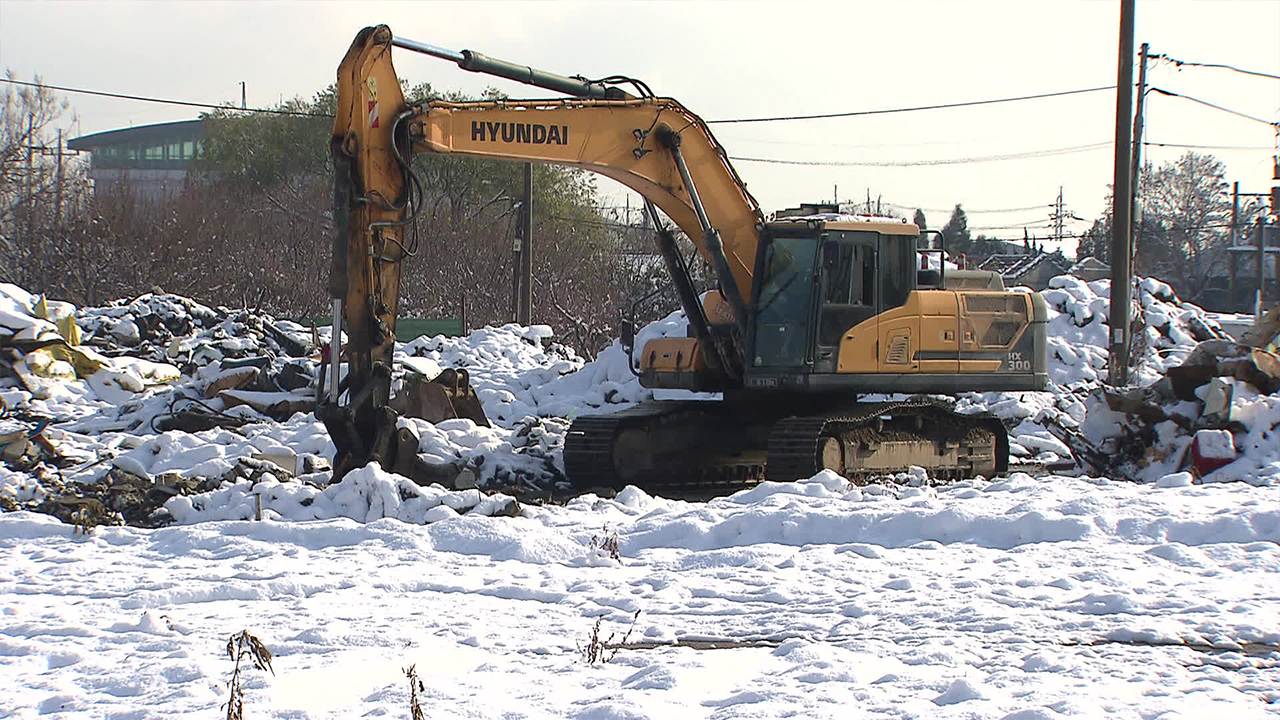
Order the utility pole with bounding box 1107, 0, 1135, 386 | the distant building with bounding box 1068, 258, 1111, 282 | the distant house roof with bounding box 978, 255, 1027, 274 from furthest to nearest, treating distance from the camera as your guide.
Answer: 1. the distant building with bounding box 1068, 258, 1111, 282
2. the distant house roof with bounding box 978, 255, 1027, 274
3. the utility pole with bounding box 1107, 0, 1135, 386

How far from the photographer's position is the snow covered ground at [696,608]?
5.84 meters

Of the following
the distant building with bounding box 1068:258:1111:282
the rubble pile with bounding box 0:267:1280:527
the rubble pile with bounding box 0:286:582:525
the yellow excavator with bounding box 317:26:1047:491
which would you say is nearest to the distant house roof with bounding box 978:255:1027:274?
the distant building with bounding box 1068:258:1111:282

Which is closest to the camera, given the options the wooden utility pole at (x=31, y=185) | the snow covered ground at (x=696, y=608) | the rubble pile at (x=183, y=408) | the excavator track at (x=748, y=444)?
the snow covered ground at (x=696, y=608)

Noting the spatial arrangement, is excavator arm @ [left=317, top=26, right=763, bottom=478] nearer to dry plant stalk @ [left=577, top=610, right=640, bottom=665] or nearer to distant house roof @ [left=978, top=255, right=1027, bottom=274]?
dry plant stalk @ [left=577, top=610, right=640, bottom=665]

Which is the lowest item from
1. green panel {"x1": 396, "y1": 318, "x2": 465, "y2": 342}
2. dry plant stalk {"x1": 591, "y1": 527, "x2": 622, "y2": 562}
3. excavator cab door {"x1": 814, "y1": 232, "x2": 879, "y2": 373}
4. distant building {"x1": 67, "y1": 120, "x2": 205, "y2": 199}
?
dry plant stalk {"x1": 591, "y1": 527, "x2": 622, "y2": 562}

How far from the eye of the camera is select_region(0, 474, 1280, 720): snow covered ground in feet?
19.2

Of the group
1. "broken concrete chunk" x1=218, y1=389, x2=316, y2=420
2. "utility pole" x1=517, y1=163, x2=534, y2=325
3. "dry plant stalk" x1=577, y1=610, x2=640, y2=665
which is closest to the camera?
"dry plant stalk" x1=577, y1=610, x2=640, y2=665

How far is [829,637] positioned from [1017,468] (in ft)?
31.0

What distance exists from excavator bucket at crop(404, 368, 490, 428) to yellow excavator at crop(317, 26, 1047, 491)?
265cm

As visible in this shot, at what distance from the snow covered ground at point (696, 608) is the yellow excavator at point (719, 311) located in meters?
2.29

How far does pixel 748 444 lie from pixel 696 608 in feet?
22.9

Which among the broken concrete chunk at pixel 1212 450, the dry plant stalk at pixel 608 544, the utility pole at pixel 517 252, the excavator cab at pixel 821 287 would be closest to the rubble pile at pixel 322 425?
the broken concrete chunk at pixel 1212 450

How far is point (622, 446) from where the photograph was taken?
14.3m

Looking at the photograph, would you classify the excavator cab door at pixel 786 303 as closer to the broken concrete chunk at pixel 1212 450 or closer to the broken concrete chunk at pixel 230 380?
the broken concrete chunk at pixel 1212 450
